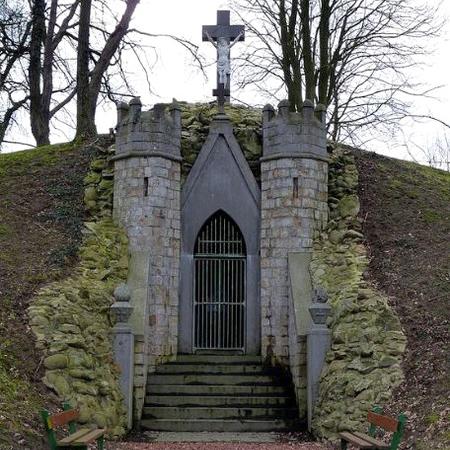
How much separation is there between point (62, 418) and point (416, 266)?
742 centimetres

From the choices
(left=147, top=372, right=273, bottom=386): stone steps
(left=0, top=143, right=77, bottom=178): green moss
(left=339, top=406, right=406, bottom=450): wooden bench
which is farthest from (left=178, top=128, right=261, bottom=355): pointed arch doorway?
(left=339, top=406, right=406, bottom=450): wooden bench

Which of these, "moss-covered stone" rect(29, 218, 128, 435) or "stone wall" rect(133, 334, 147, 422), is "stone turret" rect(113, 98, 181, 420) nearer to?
"moss-covered stone" rect(29, 218, 128, 435)

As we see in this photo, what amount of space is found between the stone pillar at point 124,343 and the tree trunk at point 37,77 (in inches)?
405

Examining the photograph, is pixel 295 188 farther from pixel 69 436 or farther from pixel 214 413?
pixel 69 436

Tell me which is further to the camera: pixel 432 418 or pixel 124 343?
pixel 124 343

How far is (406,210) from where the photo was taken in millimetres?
15641

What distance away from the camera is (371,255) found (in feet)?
45.3

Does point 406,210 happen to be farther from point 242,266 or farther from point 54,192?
point 54,192

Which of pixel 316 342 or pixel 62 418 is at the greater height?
pixel 316 342

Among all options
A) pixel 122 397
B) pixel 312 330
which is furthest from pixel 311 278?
pixel 122 397

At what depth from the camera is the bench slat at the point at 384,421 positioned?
775 cm

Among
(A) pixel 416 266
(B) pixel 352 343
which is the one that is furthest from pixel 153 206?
(A) pixel 416 266

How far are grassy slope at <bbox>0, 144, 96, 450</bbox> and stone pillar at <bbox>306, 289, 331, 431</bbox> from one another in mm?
3841

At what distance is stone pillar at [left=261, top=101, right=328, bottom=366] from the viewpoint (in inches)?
531
